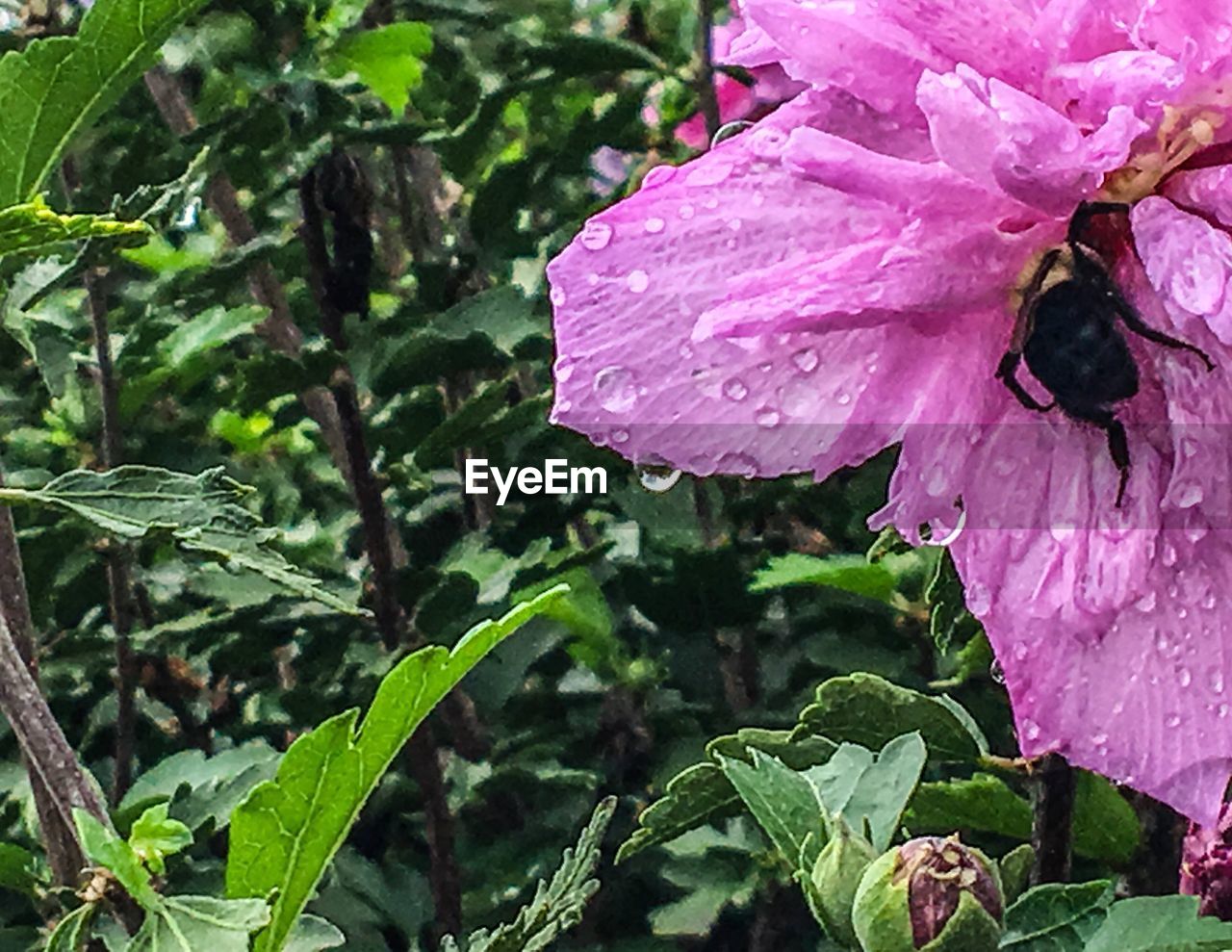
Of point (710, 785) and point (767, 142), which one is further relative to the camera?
point (710, 785)

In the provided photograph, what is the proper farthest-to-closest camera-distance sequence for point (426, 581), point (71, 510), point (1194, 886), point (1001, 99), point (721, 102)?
point (721, 102)
point (426, 581)
point (71, 510)
point (1194, 886)
point (1001, 99)

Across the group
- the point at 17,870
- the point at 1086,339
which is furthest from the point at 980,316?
the point at 17,870

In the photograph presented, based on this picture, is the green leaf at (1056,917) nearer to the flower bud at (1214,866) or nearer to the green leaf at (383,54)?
the flower bud at (1214,866)

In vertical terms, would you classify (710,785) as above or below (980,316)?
below

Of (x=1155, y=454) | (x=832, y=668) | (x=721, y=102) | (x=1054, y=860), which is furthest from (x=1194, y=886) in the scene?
(x=721, y=102)

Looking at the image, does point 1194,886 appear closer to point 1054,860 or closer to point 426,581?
point 1054,860

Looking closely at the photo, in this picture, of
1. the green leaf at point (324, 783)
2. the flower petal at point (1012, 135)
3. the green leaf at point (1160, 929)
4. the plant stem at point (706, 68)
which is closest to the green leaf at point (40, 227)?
the green leaf at point (324, 783)

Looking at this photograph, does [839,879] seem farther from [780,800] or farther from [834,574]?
[834,574]
